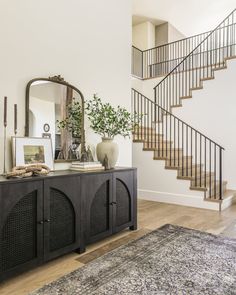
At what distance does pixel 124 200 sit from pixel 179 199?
2.03 meters

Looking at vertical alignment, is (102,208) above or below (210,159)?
below

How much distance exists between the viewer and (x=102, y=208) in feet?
9.25

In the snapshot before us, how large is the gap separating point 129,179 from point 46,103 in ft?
4.45

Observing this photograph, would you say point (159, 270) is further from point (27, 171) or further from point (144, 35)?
point (144, 35)

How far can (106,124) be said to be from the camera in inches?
130

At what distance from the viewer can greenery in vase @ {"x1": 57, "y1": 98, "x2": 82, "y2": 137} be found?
3029 millimetres

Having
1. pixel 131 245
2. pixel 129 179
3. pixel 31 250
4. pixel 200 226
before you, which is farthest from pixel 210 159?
pixel 31 250

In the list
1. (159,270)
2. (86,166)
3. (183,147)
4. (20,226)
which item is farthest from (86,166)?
(183,147)

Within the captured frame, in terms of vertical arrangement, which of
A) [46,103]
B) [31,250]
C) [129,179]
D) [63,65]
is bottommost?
[31,250]

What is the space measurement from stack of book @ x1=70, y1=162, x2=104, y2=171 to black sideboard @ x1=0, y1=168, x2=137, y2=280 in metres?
0.14

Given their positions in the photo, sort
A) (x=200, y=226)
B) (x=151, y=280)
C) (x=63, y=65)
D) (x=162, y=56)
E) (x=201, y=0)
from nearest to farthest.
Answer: (x=151, y=280)
(x=63, y=65)
(x=200, y=226)
(x=201, y=0)
(x=162, y=56)

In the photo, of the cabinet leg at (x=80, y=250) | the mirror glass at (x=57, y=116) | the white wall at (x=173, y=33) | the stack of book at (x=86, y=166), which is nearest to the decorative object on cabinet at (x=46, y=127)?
the mirror glass at (x=57, y=116)

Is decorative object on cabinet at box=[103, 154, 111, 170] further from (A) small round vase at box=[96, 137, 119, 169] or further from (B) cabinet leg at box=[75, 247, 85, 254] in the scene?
(B) cabinet leg at box=[75, 247, 85, 254]

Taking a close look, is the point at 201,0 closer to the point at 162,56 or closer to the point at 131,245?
the point at 162,56
